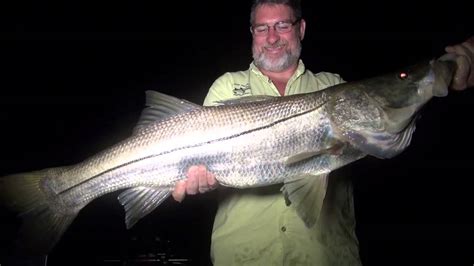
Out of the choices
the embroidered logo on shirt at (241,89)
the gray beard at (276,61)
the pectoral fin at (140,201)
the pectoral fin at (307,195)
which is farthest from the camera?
the gray beard at (276,61)

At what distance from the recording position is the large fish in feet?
7.20

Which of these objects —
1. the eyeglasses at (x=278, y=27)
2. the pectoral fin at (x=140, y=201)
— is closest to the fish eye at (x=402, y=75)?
the eyeglasses at (x=278, y=27)

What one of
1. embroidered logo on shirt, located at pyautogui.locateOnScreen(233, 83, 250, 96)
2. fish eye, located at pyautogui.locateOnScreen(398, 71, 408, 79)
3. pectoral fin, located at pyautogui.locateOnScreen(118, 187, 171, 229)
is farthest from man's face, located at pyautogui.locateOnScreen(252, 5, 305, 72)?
pectoral fin, located at pyautogui.locateOnScreen(118, 187, 171, 229)

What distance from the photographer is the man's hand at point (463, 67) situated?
2.14 meters

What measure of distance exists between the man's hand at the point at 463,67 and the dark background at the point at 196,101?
1506mm

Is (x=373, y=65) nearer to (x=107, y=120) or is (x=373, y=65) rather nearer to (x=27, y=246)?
(x=107, y=120)

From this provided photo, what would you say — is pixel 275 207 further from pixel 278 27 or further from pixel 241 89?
pixel 278 27

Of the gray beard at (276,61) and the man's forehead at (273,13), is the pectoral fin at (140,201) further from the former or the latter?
the man's forehead at (273,13)

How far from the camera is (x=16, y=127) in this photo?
13.3 m

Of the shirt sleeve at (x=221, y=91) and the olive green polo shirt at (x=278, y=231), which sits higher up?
the shirt sleeve at (x=221, y=91)

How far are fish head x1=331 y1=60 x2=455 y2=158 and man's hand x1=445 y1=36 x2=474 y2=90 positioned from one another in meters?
0.05

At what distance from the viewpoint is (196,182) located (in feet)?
7.42

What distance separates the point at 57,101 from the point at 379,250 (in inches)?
508

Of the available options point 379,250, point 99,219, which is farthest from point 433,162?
point 99,219
